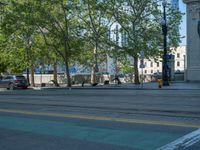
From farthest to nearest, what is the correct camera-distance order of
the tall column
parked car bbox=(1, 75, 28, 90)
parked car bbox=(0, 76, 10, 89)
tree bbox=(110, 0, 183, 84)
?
parked car bbox=(0, 76, 10, 89) < parked car bbox=(1, 75, 28, 90) < tree bbox=(110, 0, 183, 84) < the tall column

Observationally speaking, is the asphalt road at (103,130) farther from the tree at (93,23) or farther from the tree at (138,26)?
the tree at (93,23)

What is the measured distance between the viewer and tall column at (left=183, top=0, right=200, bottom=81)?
4097 centimetres

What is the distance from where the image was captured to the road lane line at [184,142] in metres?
8.07

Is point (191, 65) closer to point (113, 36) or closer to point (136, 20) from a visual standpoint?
point (136, 20)

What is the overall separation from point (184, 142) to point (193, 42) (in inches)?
1347

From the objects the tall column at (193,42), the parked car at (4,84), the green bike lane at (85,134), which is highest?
the tall column at (193,42)

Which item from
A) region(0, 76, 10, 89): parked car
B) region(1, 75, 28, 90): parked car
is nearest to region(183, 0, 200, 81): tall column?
region(1, 75, 28, 90): parked car

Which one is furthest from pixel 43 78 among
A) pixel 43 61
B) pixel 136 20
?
pixel 136 20

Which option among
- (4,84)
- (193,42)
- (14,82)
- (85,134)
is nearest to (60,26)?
(14,82)

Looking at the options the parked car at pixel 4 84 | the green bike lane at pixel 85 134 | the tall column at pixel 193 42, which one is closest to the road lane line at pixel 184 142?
the green bike lane at pixel 85 134

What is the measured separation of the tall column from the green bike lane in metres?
30.2

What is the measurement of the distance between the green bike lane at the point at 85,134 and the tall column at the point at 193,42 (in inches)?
1189

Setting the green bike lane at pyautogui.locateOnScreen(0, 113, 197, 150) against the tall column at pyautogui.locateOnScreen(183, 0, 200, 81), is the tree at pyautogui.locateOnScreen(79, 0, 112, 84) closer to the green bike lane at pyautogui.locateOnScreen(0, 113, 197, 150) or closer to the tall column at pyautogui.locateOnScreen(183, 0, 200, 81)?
the tall column at pyautogui.locateOnScreen(183, 0, 200, 81)

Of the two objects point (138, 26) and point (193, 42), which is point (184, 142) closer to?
point (193, 42)
